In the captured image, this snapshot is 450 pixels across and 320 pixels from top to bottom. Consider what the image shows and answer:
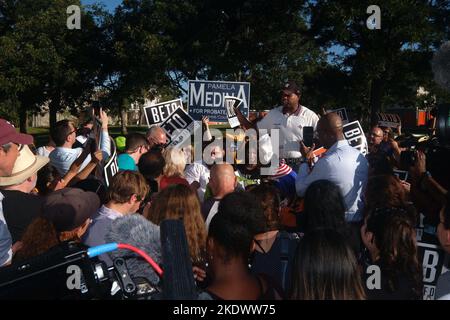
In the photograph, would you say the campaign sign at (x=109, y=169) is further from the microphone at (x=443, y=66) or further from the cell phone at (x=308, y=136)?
the microphone at (x=443, y=66)

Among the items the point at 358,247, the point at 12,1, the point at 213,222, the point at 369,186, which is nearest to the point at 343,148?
the point at 369,186

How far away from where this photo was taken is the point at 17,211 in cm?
314

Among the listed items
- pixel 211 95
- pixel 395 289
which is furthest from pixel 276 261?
pixel 211 95

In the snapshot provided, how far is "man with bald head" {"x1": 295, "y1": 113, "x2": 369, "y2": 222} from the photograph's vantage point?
4012mm

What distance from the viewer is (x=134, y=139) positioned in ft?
19.0

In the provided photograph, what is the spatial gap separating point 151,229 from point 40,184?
2.16 m

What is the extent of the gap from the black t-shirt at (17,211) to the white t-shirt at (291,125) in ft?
11.7

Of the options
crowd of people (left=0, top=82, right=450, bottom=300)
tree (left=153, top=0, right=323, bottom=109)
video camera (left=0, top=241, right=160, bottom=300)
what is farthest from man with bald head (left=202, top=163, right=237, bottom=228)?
tree (left=153, top=0, right=323, bottom=109)

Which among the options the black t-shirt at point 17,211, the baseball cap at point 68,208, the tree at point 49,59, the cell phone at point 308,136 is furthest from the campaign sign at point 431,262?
the tree at point 49,59

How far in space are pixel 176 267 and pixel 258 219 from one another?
1415 mm

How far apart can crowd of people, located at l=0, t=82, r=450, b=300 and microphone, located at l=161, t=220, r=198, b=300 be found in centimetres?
62

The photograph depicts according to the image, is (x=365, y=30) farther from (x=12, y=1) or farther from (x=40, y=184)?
(x=12, y=1)

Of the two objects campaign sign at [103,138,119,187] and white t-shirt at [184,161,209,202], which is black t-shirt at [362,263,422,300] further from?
white t-shirt at [184,161,209,202]

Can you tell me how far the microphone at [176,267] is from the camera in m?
1.25
